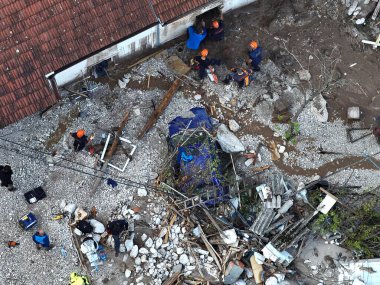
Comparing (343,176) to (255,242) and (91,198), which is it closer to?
(255,242)

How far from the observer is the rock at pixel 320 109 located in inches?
717

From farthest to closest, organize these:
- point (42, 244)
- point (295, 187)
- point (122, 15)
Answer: point (295, 187), point (42, 244), point (122, 15)

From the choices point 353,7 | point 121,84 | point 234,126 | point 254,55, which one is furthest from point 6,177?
point 353,7

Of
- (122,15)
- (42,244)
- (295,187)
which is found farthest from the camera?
(295,187)

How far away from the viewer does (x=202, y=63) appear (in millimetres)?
18078

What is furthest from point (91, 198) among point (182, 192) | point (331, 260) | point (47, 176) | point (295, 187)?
point (331, 260)

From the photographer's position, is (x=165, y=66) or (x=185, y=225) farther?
(x=165, y=66)

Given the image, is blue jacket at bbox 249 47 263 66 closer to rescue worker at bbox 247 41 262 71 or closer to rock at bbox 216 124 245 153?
rescue worker at bbox 247 41 262 71

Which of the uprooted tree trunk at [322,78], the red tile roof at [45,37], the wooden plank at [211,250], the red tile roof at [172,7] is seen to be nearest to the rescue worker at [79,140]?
the red tile roof at [45,37]

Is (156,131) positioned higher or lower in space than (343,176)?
higher

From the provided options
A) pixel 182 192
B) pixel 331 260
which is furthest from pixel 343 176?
pixel 182 192

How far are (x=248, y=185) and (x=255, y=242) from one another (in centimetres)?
198

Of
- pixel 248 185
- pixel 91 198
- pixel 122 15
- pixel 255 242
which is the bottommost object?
pixel 255 242

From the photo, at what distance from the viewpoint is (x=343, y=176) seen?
706 inches
